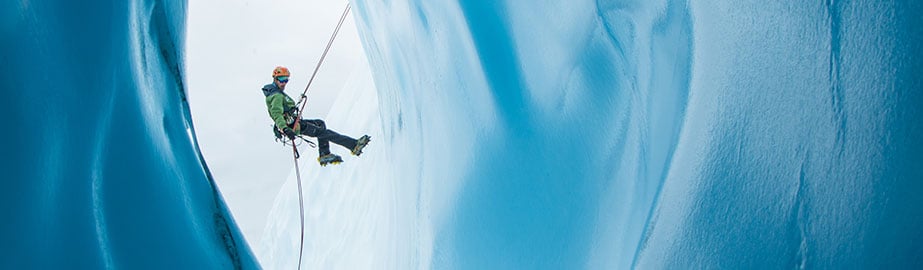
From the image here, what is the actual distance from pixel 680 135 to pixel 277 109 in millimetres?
3610

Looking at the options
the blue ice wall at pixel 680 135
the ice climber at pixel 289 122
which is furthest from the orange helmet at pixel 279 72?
the blue ice wall at pixel 680 135

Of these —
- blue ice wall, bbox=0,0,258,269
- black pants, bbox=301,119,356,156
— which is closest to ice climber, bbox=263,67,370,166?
black pants, bbox=301,119,356,156

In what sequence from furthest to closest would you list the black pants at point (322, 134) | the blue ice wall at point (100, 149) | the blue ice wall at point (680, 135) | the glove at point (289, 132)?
1. the black pants at point (322, 134)
2. the glove at point (289, 132)
3. the blue ice wall at point (100, 149)
4. the blue ice wall at point (680, 135)

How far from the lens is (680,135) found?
1.86 meters

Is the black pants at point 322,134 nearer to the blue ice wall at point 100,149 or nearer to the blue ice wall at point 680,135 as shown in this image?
the blue ice wall at point 680,135

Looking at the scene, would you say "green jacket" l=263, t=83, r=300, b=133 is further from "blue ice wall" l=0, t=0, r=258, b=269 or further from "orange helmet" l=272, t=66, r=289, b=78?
"blue ice wall" l=0, t=0, r=258, b=269

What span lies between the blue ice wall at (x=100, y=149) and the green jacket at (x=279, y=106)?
2049 millimetres

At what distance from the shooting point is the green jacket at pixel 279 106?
494cm

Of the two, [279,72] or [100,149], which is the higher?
[279,72]

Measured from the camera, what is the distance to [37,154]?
1836 mm

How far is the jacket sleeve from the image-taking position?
492 centimetres

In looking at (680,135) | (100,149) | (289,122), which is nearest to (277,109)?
(289,122)

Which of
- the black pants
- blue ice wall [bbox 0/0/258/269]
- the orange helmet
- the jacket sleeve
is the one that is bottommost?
blue ice wall [bbox 0/0/258/269]

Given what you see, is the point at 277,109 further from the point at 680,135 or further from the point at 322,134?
the point at 680,135
